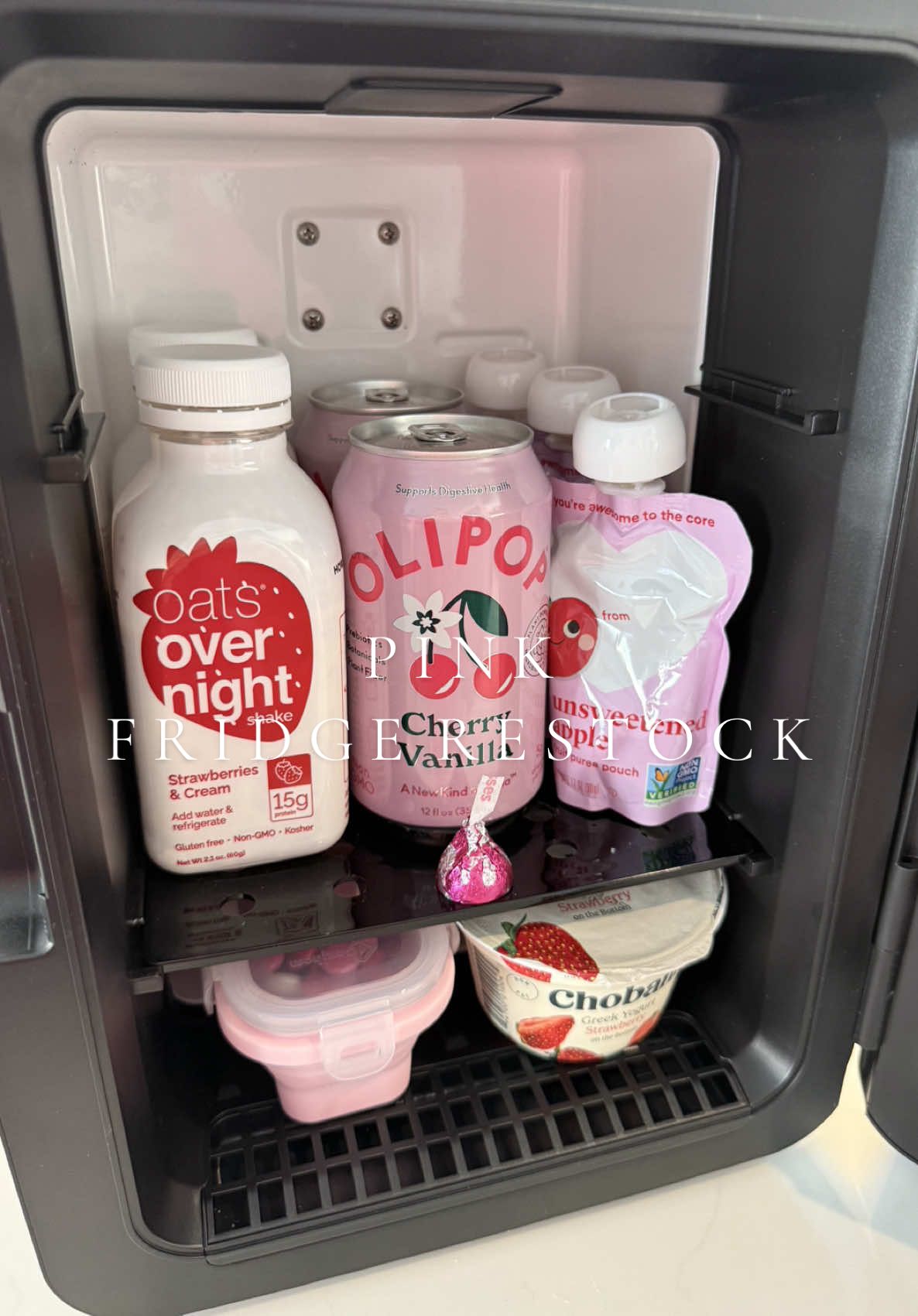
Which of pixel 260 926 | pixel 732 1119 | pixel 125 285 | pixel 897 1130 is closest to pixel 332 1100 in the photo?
pixel 260 926

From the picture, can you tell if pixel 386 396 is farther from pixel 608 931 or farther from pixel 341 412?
pixel 608 931

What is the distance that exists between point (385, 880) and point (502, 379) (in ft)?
1.25

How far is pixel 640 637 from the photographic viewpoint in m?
0.71

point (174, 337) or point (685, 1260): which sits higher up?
point (174, 337)

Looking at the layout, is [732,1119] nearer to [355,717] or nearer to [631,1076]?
[631,1076]

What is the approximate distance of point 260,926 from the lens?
0.63 m

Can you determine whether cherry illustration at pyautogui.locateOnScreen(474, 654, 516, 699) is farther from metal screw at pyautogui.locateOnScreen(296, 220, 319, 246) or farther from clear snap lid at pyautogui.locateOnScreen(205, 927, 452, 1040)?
metal screw at pyautogui.locateOnScreen(296, 220, 319, 246)

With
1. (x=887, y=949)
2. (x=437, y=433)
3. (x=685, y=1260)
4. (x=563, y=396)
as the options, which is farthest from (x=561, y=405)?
(x=685, y=1260)

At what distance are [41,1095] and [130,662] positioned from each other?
0.81 feet

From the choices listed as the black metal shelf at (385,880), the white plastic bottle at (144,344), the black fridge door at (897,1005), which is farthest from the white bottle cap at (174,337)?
the black fridge door at (897,1005)

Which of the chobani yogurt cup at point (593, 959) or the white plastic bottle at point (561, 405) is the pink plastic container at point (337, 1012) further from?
the white plastic bottle at point (561, 405)

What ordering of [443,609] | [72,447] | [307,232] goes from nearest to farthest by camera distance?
[72,447] < [443,609] < [307,232]

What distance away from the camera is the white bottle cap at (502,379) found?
0.76 metres

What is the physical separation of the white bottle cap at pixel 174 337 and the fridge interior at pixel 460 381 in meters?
0.04
